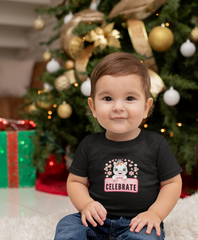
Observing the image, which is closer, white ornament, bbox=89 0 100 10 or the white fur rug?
the white fur rug

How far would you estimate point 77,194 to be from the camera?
849mm

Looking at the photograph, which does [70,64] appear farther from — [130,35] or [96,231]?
[96,231]

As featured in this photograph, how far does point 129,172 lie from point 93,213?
0.49 feet

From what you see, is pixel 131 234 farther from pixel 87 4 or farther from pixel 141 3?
pixel 87 4

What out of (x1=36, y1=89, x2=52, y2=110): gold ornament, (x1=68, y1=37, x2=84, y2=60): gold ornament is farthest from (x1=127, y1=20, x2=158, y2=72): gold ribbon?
(x1=36, y1=89, x2=52, y2=110): gold ornament

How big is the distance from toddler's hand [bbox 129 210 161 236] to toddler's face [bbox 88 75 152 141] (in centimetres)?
23

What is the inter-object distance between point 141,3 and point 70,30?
1.38ft

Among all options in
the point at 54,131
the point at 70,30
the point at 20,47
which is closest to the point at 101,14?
the point at 70,30

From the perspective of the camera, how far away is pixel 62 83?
1.58 metres

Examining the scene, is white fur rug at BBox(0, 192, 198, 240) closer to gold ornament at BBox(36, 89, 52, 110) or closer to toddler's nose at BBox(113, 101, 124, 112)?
toddler's nose at BBox(113, 101, 124, 112)

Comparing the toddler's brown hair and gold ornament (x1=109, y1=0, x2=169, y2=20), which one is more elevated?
gold ornament (x1=109, y1=0, x2=169, y2=20)

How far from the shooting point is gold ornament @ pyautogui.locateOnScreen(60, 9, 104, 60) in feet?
5.02

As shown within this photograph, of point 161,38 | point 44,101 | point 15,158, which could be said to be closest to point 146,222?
point 161,38

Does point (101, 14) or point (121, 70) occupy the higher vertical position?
point (101, 14)
